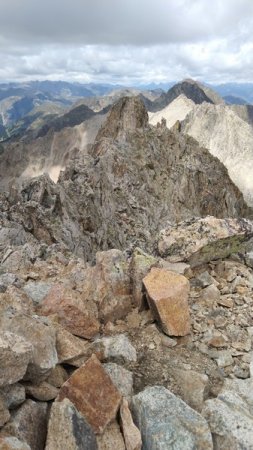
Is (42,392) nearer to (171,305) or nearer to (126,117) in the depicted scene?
(171,305)

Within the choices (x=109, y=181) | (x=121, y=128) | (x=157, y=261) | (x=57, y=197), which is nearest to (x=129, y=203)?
(x=109, y=181)

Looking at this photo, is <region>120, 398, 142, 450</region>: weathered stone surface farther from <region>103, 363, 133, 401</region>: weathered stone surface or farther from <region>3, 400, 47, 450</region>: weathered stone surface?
<region>3, 400, 47, 450</region>: weathered stone surface

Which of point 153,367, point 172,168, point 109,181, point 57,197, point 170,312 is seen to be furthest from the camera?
point 172,168

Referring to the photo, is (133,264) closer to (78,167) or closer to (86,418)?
(86,418)

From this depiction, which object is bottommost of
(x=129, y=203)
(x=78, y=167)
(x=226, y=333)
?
(x=129, y=203)

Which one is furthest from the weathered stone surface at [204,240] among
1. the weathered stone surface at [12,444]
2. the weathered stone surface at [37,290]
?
the weathered stone surface at [12,444]

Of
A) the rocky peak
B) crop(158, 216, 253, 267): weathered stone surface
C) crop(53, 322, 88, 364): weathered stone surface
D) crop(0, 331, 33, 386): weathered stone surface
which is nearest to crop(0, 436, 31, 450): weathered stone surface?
crop(0, 331, 33, 386): weathered stone surface
